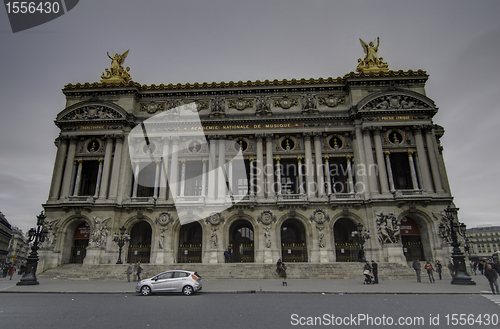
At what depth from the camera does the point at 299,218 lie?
33500mm

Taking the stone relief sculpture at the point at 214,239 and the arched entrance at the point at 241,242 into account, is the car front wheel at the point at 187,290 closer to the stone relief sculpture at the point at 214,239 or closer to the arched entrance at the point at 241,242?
the stone relief sculpture at the point at 214,239

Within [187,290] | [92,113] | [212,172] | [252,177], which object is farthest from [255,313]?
[92,113]

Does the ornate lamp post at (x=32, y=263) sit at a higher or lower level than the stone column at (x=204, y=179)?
lower

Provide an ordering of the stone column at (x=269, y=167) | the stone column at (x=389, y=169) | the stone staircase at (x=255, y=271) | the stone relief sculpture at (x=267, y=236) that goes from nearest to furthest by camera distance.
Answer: the stone staircase at (x=255, y=271), the stone relief sculpture at (x=267, y=236), the stone column at (x=389, y=169), the stone column at (x=269, y=167)

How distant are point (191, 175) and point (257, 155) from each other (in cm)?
930

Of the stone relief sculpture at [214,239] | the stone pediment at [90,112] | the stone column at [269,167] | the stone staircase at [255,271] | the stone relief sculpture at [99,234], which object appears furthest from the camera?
the stone pediment at [90,112]

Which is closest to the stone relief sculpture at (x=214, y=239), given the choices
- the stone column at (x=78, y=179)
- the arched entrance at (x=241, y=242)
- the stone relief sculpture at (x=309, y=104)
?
the arched entrance at (x=241, y=242)

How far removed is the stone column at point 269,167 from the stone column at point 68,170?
22.3 meters

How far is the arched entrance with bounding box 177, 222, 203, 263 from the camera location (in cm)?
3419

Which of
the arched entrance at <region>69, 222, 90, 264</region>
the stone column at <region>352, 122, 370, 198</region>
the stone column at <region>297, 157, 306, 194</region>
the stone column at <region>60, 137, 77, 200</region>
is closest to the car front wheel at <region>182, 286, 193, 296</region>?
the stone column at <region>297, 157, 306, 194</region>

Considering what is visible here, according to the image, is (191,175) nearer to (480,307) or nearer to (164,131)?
(164,131)

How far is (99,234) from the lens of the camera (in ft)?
106

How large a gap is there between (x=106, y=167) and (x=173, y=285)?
911 inches

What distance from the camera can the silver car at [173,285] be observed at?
16.6 m
